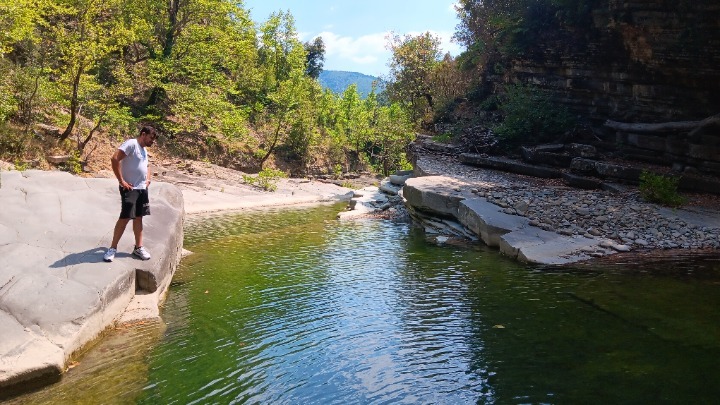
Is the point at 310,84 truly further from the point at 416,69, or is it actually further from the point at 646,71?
the point at 646,71

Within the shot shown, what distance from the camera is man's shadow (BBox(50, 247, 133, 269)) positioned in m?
6.49

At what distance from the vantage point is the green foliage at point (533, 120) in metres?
20.0

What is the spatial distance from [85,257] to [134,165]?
4.57 ft

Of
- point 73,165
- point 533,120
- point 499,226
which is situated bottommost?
point 499,226

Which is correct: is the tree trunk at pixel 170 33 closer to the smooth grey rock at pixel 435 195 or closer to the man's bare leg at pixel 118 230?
the smooth grey rock at pixel 435 195

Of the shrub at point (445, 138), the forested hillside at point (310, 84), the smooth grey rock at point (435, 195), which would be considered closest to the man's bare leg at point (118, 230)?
the smooth grey rock at point (435, 195)

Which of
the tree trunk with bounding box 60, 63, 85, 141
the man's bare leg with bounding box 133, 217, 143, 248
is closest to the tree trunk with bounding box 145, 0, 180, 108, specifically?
the tree trunk with bounding box 60, 63, 85, 141

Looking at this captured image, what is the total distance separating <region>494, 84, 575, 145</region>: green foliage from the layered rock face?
0.92 m

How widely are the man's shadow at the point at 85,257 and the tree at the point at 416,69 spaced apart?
107 ft

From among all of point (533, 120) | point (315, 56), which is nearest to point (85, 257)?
point (533, 120)

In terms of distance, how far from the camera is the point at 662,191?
12.9 meters

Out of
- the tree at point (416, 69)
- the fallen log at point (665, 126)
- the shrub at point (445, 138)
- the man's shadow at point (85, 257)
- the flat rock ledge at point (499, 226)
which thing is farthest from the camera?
the tree at point (416, 69)

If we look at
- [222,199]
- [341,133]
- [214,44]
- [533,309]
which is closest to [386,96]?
[341,133]

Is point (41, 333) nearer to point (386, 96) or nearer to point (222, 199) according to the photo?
point (222, 199)
